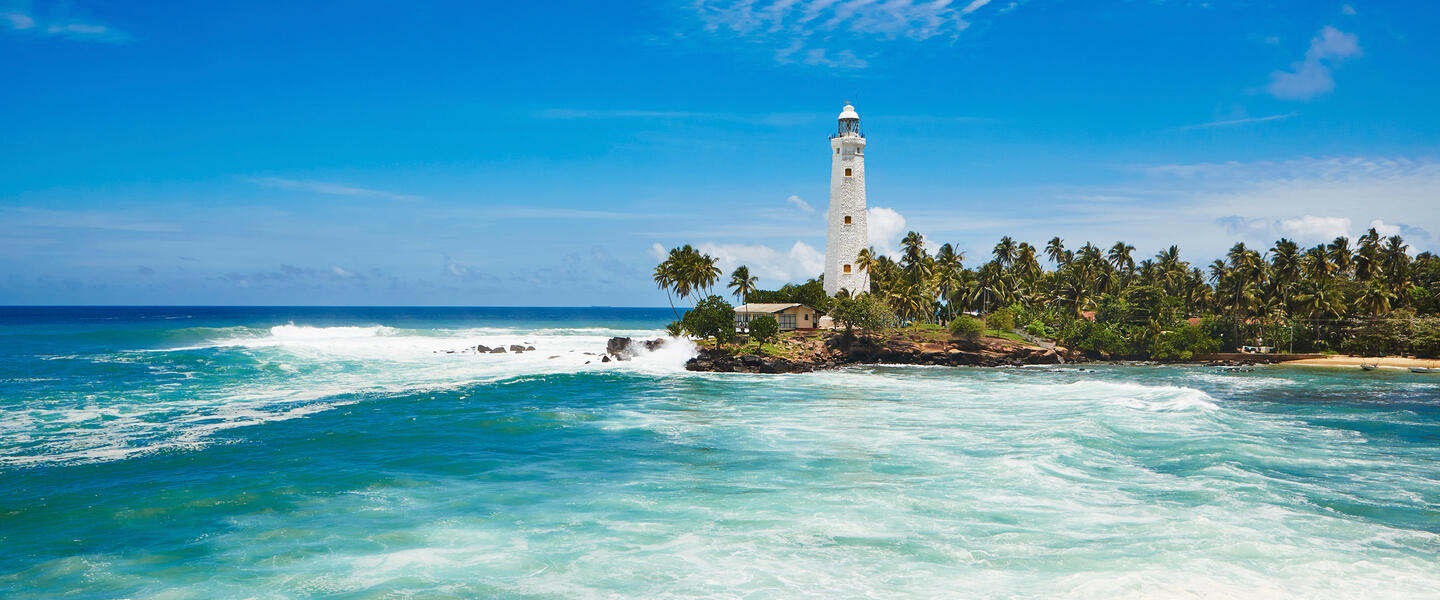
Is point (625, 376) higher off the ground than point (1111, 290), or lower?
lower

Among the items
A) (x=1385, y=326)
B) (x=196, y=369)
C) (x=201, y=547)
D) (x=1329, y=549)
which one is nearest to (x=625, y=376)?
(x=196, y=369)

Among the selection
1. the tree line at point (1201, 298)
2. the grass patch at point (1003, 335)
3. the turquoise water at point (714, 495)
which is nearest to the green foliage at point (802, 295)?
the tree line at point (1201, 298)

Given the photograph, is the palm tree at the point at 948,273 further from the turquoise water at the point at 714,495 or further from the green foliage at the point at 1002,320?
the turquoise water at the point at 714,495

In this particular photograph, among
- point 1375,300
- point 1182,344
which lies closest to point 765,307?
point 1182,344

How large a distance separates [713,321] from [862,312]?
433 inches

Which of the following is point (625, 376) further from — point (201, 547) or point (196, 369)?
point (201, 547)

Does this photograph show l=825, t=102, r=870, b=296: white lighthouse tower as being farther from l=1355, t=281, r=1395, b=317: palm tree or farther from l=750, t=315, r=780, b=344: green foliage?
l=1355, t=281, r=1395, b=317: palm tree

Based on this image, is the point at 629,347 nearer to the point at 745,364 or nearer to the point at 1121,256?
the point at 745,364

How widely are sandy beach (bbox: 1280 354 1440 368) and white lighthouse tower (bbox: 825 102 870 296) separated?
102 ft

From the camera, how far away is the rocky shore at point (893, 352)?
54.0 metres

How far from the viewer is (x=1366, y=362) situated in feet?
181

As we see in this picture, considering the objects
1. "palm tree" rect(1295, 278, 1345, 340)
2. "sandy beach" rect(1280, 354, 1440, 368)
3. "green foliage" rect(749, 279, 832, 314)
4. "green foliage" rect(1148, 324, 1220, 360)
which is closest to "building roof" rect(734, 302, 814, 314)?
"green foliage" rect(749, 279, 832, 314)

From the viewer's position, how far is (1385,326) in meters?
58.2

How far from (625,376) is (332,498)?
2913 centimetres
